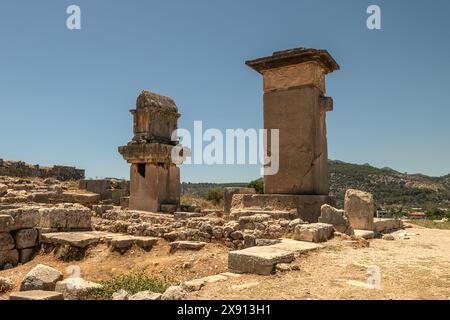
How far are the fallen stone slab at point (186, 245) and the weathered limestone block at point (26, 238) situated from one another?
2779mm

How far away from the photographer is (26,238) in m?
7.24

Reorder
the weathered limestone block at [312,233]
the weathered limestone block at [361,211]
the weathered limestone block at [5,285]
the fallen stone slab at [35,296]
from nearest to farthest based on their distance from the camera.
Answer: the fallen stone slab at [35,296] < the weathered limestone block at [5,285] < the weathered limestone block at [312,233] < the weathered limestone block at [361,211]

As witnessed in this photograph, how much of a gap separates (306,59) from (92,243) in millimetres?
5643

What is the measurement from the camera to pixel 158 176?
1074 centimetres

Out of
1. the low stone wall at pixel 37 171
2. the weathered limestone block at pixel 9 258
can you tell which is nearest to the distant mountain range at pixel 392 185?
the low stone wall at pixel 37 171

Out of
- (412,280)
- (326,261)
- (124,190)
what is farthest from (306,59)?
(124,190)

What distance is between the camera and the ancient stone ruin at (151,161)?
10.7 metres

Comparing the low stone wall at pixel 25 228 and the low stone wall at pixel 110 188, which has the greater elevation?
the low stone wall at pixel 110 188

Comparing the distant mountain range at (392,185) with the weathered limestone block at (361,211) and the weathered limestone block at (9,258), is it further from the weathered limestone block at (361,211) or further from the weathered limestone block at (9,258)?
the weathered limestone block at (9,258)

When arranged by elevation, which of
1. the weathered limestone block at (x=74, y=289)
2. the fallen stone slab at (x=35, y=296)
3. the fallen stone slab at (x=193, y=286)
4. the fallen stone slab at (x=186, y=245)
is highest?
the fallen stone slab at (x=193, y=286)

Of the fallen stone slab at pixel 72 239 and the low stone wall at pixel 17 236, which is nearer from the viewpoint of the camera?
the low stone wall at pixel 17 236

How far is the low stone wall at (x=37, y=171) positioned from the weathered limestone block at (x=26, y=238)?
14742mm

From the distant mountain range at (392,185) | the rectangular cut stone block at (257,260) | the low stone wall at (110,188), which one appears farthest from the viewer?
the distant mountain range at (392,185)
